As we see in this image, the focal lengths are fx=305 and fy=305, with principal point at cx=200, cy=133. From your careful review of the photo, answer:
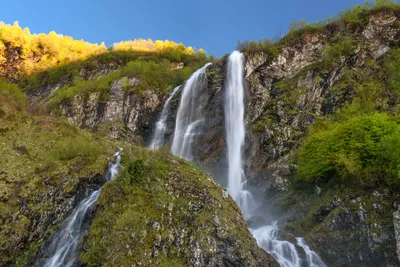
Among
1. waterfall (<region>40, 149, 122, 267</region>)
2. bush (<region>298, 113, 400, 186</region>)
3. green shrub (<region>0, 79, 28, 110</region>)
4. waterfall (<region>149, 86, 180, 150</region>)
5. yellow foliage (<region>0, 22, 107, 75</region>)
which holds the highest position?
yellow foliage (<region>0, 22, 107, 75</region>)

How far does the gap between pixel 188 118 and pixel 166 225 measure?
1800 centimetres

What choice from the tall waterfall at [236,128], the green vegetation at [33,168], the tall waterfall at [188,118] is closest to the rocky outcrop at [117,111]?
the tall waterfall at [188,118]

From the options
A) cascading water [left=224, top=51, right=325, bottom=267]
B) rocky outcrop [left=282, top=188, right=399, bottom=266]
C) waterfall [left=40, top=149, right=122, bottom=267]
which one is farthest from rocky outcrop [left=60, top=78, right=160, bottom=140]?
rocky outcrop [left=282, top=188, right=399, bottom=266]

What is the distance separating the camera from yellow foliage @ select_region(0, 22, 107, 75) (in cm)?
4934

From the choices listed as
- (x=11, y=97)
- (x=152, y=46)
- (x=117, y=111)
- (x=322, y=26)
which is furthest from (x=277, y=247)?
(x=152, y=46)

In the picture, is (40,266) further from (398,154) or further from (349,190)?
(398,154)

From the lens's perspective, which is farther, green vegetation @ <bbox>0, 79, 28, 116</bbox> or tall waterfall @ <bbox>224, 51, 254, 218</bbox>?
tall waterfall @ <bbox>224, 51, 254, 218</bbox>

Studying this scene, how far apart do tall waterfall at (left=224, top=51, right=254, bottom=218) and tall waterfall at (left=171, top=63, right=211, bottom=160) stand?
284 centimetres

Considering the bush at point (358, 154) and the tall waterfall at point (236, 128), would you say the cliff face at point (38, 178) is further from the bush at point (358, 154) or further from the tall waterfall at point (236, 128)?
the bush at point (358, 154)

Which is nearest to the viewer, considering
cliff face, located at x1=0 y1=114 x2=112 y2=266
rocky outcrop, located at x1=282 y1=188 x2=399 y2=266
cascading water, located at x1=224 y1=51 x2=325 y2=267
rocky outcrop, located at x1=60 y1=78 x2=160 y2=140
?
cliff face, located at x1=0 y1=114 x2=112 y2=266

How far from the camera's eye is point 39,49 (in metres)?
51.6

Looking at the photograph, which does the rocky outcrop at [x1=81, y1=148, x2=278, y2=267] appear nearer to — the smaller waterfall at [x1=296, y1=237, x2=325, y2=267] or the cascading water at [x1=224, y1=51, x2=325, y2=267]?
the cascading water at [x1=224, y1=51, x2=325, y2=267]

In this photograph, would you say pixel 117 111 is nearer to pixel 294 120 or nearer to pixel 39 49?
pixel 294 120

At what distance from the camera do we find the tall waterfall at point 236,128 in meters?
21.4
